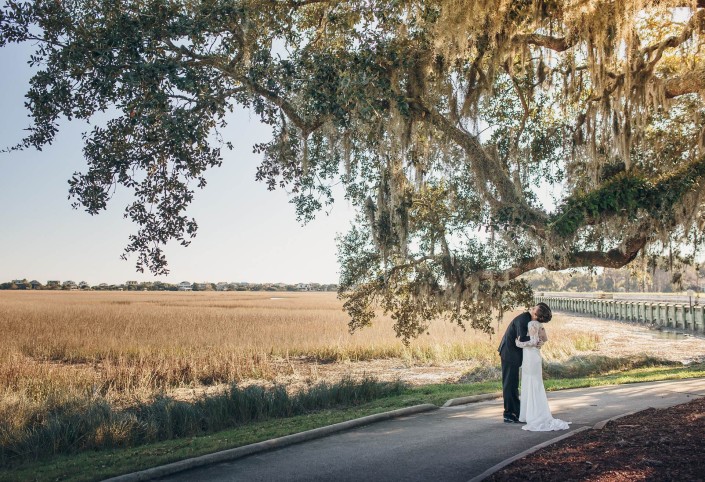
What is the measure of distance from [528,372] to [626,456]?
3.04 m

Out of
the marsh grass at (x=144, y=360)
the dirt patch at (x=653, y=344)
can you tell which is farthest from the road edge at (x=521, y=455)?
the dirt patch at (x=653, y=344)

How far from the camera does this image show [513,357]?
384 inches

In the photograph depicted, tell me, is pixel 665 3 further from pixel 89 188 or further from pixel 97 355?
pixel 97 355

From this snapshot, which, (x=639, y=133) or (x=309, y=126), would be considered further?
(x=639, y=133)

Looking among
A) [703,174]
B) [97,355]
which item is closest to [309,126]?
[703,174]

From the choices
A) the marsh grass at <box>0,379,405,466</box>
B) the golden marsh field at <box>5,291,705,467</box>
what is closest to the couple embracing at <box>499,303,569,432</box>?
the marsh grass at <box>0,379,405,466</box>

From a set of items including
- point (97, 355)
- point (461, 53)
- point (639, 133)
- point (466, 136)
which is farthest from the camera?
point (97, 355)

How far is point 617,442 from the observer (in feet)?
23.0

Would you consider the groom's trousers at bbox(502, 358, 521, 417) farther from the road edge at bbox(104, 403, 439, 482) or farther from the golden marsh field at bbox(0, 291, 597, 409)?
the golden marsh field at bbox(0, 291, 597, 409)

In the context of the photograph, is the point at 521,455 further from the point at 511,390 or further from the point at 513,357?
the point at 513,357

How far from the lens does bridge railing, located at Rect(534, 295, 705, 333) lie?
4027cm

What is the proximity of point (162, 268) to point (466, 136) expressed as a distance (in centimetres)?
667

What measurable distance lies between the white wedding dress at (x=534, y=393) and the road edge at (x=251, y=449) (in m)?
2.21

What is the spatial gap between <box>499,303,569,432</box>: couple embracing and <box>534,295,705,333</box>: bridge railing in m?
25.8
